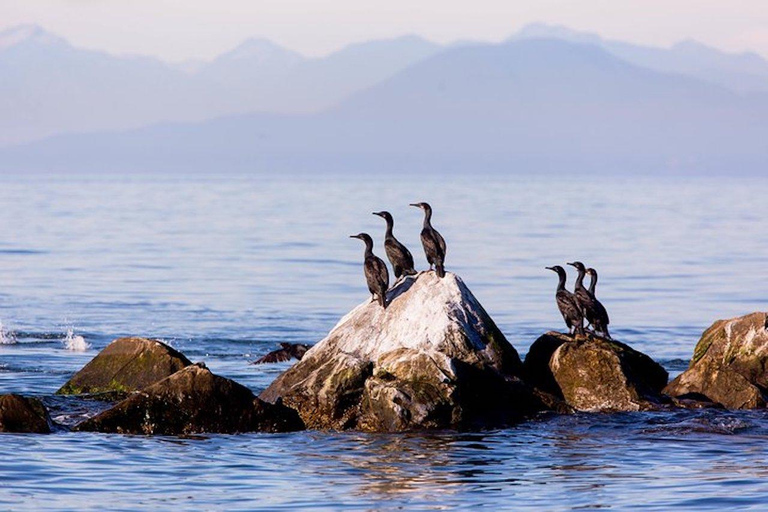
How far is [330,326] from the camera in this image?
1378 inches

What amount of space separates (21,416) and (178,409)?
6.66 feet

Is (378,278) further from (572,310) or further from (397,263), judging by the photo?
(572,310)

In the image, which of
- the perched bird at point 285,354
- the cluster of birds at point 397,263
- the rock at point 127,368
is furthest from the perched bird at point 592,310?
the perched bird at point 285,354

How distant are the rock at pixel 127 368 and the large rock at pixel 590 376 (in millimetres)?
5482

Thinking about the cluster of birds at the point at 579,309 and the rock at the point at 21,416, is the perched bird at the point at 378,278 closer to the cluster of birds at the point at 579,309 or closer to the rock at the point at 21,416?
the cluster of birds at the point at 579,309

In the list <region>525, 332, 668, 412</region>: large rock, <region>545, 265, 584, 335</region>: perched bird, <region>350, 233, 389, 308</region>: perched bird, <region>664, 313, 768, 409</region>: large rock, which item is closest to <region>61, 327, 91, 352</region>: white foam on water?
<region>350, 233, 389, 308</region>: perched bird

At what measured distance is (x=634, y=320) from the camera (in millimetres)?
36125

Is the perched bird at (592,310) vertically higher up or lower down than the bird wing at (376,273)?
lower down

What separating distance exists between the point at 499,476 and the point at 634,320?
20.6 m

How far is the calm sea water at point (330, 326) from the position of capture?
1538cm

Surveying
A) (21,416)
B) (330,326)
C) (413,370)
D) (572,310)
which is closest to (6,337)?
(330,326)

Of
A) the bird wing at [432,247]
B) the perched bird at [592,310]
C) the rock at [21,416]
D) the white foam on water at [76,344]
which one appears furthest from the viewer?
the white foam on water at [76,344]

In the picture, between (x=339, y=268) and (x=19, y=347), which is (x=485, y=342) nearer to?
(x=19, y=347)

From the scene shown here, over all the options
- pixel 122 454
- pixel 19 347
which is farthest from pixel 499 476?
pixel 19 347
